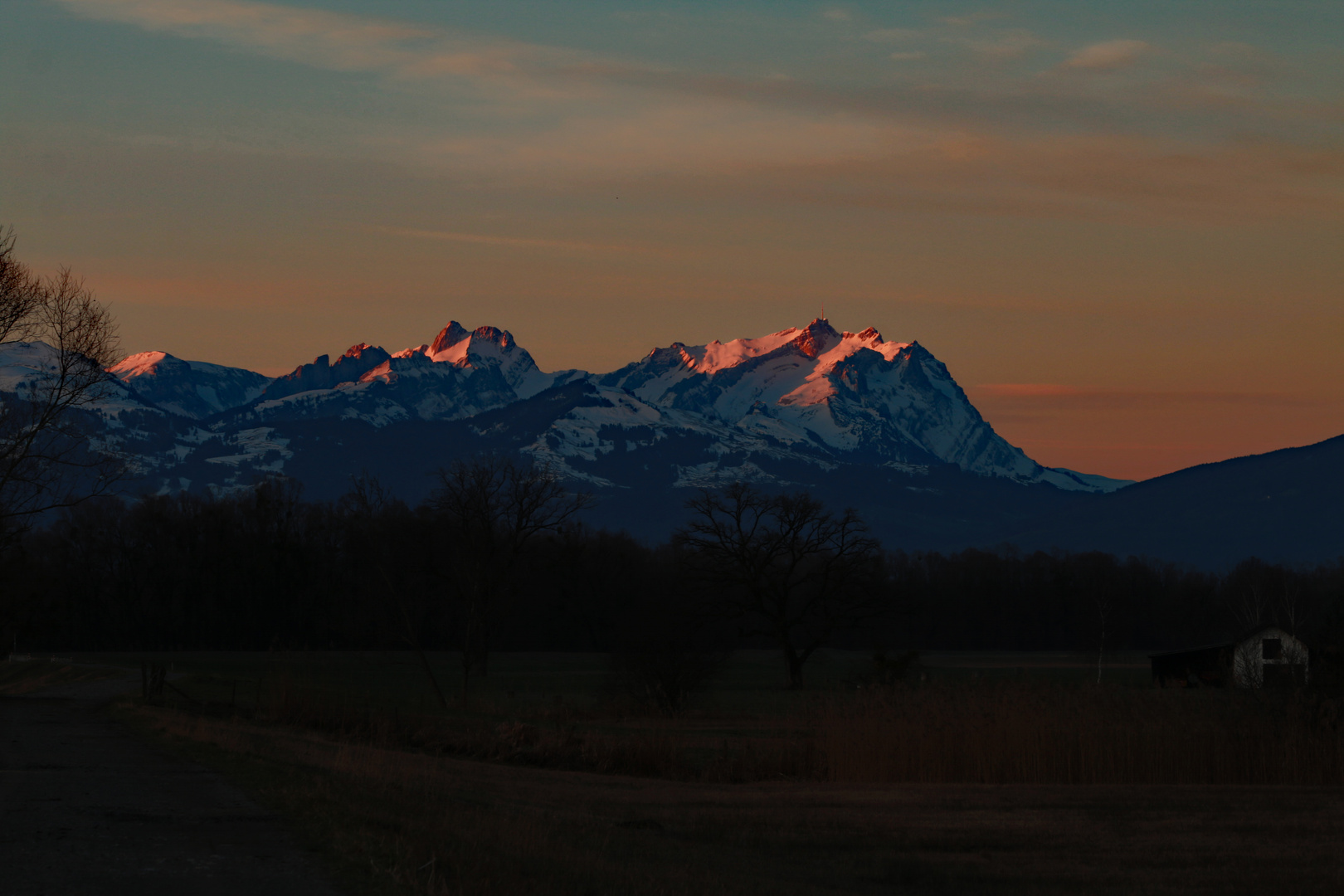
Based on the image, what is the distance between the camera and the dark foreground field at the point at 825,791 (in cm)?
1412

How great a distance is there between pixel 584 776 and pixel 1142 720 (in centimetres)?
1126

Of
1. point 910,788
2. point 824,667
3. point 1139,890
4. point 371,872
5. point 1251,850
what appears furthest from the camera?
point 824,667

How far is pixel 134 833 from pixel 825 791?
44.4ft

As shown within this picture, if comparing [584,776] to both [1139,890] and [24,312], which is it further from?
[24,312]

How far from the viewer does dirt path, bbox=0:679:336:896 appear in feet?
33.7

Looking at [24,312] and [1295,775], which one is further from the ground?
[24,312]

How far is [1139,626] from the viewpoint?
6117 inches

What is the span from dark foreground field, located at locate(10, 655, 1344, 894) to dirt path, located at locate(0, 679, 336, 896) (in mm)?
563

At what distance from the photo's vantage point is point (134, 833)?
12.8 meters

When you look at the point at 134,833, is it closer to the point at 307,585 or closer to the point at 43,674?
the point at 43,674

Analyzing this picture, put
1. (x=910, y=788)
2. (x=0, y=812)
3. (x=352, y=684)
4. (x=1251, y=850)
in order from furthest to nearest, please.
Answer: (x=352, y=684) → (x=910, y=788) → (x=1251, y=850) → (x=0, y=812)

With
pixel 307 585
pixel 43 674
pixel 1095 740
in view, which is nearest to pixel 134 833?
pixel 1095 740

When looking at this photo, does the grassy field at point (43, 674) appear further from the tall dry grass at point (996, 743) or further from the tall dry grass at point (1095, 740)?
the tall dry grass at point (1095, 740)

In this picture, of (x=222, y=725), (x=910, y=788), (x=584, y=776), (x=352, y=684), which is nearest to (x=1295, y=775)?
(x=910, y=788)
